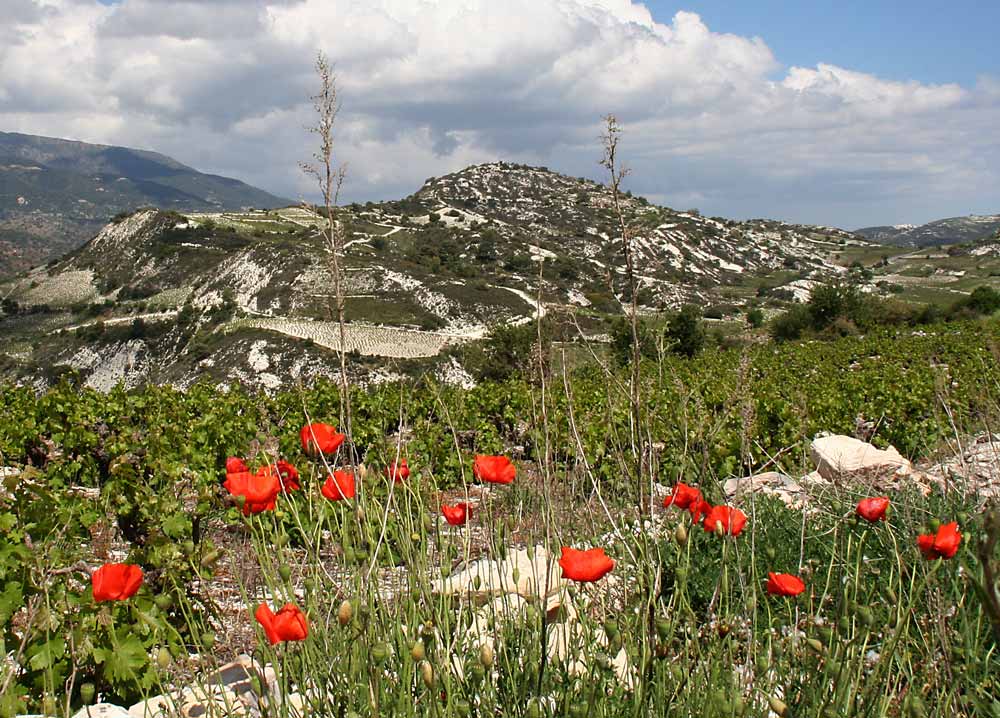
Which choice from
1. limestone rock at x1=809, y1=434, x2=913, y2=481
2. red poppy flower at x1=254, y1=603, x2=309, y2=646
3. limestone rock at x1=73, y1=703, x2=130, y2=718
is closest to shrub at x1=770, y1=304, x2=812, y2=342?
limestone rock at x1=809, y1=434, x2=913, y2=481

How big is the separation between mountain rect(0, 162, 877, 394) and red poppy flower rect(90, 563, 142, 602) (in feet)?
45.0

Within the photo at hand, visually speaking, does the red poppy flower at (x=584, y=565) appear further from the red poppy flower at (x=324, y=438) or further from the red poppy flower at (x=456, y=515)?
the red poppy flower at (x=324, y=438)

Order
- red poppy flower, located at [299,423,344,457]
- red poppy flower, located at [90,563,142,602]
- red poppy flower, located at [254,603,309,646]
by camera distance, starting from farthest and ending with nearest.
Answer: red poppy flower, located at [299,423,344,457]
red poppy flower, located at [90,563,142,602]
red poppy flower, located at [254,603,309,646]

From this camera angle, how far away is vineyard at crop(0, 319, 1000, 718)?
5.83ft

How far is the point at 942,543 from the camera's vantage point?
176cm

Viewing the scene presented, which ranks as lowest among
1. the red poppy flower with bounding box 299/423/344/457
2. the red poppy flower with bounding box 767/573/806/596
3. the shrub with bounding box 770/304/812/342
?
the shrub with bounding box 770/304/812/342

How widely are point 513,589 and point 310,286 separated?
36336 mm

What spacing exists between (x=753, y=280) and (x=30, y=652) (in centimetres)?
9101

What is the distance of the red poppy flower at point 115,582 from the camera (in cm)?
195

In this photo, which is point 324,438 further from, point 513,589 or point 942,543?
point 942,543

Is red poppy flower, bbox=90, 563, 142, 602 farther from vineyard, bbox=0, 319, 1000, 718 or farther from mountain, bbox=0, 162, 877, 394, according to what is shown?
mountain, bbox=0, 162, 877, 394

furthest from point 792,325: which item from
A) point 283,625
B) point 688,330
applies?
point 283,625

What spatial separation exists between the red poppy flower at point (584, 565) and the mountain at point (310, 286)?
13.9m

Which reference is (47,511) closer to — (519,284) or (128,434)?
(128,434)
